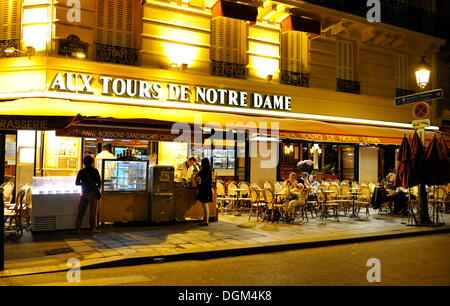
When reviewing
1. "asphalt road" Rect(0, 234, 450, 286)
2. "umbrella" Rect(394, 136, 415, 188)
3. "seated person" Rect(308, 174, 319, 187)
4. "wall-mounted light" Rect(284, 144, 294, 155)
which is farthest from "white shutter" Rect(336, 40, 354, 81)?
"asphalt road" Rect(0, 234, 450, 286)

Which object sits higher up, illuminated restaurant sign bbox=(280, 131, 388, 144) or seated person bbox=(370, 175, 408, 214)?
illuminated restaurant sign bbox=(280, 131, 388, 144)

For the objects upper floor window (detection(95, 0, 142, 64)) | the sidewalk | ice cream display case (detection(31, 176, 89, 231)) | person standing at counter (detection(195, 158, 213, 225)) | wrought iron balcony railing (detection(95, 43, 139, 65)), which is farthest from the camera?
upper floor window (detection(95, 0, 142, 64))

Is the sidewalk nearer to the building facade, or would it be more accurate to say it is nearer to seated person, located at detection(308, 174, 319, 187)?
the building facade

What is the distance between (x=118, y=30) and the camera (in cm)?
1205

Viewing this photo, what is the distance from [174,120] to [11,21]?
604cm

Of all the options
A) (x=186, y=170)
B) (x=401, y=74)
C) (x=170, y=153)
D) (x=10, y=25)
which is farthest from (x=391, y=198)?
(x=10, y=25)

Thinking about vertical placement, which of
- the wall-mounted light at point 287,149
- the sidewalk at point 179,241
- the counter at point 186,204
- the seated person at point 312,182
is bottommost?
the sidewalk at point 179,241

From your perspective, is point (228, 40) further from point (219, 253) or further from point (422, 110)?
point (219, 253)

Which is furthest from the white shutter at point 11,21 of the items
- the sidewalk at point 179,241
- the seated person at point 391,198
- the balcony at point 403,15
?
the seated person at point 391,198

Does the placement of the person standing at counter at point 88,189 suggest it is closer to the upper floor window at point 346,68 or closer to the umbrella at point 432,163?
the umbrella at point 432,163

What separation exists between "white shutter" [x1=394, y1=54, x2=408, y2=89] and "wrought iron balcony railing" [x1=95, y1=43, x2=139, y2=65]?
1167 cm

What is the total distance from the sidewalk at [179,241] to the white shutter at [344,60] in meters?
7.68

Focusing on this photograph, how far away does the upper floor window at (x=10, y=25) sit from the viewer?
1119 centimetres

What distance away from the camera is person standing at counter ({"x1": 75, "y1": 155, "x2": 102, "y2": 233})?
316 inches
